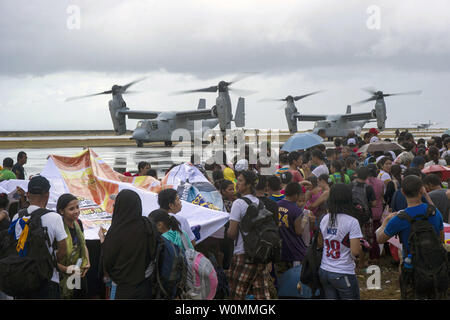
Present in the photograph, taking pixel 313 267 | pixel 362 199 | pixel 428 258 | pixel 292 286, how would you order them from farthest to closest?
pixel 362 199 → pixel 292 286 → pixel 313 267 → pixel 428 258

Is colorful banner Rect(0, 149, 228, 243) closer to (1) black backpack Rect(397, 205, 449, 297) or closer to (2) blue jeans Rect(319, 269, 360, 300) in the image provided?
(2) blue jeans Rect(319, 269, 360, 300)

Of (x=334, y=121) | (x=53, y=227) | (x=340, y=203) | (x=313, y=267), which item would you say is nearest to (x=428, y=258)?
(x=340, y=203)

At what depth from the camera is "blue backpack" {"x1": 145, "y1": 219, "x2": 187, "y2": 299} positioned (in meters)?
3.61

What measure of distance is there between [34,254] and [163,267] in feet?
3.60

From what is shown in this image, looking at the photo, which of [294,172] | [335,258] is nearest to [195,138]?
[294,172]

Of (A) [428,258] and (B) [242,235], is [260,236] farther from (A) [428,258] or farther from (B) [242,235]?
(A) [428,258]

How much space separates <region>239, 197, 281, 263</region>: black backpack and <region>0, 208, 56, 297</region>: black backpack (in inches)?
72.4

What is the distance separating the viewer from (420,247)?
3789 mm

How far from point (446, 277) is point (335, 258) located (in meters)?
0.93

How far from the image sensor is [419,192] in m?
3.89

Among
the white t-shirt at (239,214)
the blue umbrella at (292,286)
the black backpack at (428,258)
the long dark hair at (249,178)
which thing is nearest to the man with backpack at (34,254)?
the white t-shirt at (239,214)

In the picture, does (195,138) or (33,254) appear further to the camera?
(195,138)

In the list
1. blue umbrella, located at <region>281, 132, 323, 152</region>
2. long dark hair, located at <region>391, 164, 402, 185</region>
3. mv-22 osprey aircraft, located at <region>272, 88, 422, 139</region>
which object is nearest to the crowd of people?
long dark hair, located at <region>391, 164, 402, 185</region>
